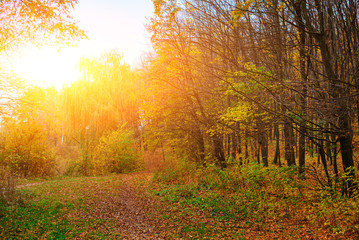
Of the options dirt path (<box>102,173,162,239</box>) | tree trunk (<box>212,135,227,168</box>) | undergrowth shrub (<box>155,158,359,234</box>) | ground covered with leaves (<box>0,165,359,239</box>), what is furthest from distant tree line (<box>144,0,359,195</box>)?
dirt path (<box>102,173,162,239</box>)

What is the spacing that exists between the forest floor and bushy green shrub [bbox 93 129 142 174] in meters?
7.13

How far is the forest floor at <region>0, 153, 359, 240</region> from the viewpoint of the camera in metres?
4.55

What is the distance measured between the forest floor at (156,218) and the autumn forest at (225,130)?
0.13 ft

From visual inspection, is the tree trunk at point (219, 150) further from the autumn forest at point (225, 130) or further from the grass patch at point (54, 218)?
the grass patch at point (54, 218)

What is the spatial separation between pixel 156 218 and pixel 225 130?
14.5 ft

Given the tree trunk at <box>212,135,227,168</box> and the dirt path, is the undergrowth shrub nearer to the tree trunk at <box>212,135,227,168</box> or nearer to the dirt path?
the dirt path

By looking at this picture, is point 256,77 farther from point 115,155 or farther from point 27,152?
point 27,152

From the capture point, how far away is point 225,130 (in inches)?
347

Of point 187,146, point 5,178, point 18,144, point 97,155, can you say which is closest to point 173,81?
point 187,146

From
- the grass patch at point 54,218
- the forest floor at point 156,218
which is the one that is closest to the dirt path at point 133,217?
the forest floor at point 156,218

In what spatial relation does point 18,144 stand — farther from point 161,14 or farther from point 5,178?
point 161,14

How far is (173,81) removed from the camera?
10.1 metres

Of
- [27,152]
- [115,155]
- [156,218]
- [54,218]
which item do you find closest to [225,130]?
[156,218]

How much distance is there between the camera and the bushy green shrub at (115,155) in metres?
15.0
